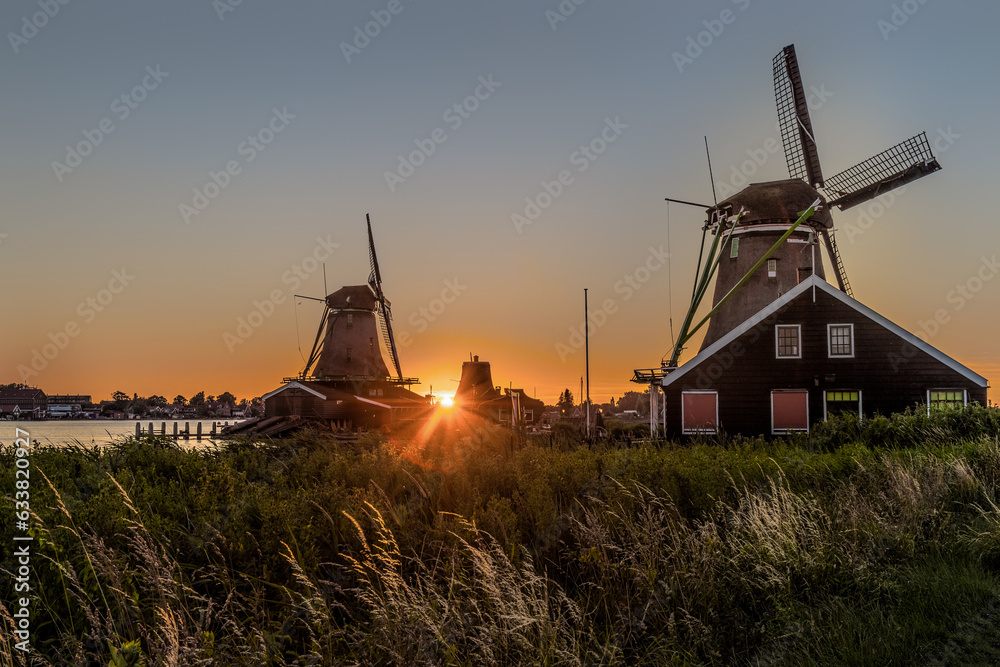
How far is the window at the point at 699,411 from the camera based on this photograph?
26297 millimetres

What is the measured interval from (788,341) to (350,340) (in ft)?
125

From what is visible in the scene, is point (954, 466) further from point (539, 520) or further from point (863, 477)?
point (539, 520)

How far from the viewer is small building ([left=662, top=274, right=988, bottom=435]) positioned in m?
25.4

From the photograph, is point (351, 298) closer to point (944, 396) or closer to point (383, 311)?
point (383, 311)

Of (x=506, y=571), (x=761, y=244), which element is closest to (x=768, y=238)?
(x=761, y=244)

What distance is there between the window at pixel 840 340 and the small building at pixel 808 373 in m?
0.03

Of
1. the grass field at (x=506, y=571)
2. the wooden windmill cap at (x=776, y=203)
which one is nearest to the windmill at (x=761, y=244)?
the wooden windmill cap at (x=776, y=203)

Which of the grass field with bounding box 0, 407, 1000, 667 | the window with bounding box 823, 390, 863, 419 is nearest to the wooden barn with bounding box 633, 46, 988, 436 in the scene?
the window with bounding box 823, 390, 863, 419

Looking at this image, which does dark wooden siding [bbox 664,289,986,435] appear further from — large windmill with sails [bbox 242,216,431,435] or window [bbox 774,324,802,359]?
large windmill with sails [bbox 242,216,431,435]

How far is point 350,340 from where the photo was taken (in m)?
56.8

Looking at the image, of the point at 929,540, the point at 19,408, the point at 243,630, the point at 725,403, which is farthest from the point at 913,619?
the point at 19,408

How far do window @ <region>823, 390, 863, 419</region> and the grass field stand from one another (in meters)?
15.4

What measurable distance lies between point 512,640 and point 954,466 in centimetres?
884

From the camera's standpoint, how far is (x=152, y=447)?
12594 millimetres
